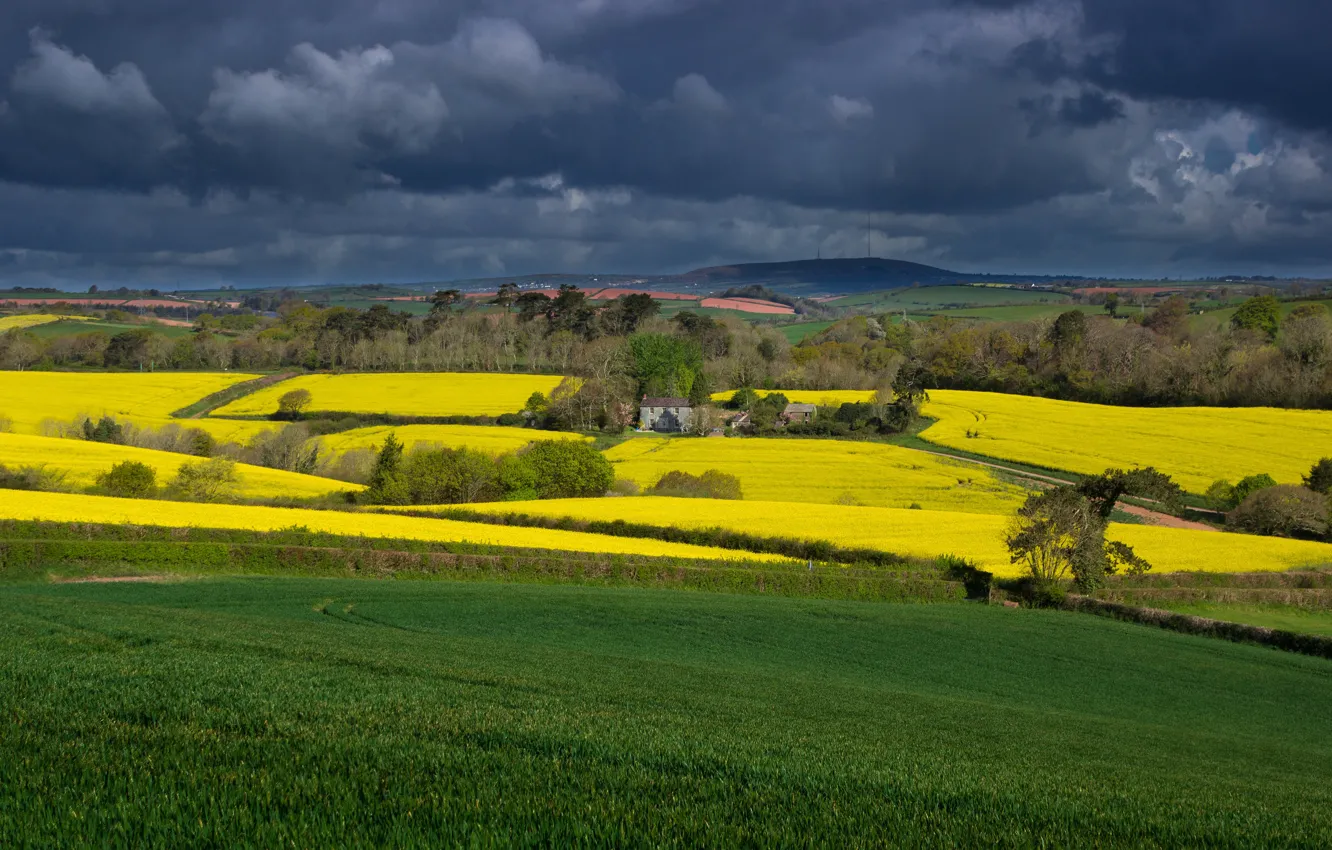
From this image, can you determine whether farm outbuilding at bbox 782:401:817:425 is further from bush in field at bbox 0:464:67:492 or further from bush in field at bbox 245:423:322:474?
bush in field at bbox 0:464:67:492

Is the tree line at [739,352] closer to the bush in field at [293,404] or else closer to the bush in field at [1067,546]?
the bush in field at [293,404]

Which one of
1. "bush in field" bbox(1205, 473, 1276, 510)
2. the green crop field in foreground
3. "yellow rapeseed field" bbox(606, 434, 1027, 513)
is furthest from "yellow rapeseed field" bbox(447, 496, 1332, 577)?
the green crop field in foreground

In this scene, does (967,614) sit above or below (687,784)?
below

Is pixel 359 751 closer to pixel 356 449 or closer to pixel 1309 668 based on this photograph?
pixel 1309 668

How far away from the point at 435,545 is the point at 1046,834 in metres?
30.2

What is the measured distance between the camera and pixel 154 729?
800cm

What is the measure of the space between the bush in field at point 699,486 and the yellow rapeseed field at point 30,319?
13350cm

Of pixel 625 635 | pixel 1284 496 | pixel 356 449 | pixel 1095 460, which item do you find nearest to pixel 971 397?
pixel 1095 460

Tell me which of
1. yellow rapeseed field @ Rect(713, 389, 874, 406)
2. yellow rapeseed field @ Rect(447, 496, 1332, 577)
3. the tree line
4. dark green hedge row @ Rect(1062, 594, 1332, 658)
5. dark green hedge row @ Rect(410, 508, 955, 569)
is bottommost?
dark green hedge row @ Rect(1062, 594, 1332, 658)

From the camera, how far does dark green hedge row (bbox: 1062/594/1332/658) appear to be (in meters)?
28.7

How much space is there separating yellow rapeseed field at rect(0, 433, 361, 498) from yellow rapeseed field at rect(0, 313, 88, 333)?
11266 centimetres

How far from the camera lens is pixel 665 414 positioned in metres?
92.2

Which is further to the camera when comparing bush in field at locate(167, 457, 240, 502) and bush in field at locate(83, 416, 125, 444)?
bush in field at locate(83, 416, 125, 444)

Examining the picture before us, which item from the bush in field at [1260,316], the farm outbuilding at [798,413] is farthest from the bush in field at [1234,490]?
the bush in field at [1260,316]
